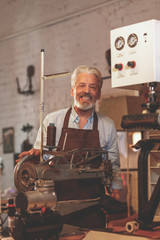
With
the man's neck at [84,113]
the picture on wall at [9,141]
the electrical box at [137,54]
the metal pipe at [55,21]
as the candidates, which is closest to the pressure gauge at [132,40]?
the electrical box at [137,54]

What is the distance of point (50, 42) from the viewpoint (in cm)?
650

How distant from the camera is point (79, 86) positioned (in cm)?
285

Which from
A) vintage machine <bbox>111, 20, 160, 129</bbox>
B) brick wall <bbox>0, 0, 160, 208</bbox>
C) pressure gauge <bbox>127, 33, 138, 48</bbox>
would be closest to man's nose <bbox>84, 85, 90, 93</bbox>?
vintage machine <bbox>111, 20, 160, 129</bbox>

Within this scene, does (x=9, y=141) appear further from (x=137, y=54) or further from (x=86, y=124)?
(x=137, y=54)

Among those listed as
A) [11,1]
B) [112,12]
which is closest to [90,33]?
[112,12]

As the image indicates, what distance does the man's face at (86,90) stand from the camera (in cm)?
282

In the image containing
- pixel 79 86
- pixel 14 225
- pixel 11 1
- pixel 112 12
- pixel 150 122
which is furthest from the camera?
pixel 11 1

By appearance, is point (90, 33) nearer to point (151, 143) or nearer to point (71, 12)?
point (71, 12)

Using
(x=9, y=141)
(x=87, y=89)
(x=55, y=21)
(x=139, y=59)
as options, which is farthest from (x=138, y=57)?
(x=9, y=141)

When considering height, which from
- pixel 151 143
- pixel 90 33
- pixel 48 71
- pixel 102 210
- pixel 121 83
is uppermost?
pixel 90 33

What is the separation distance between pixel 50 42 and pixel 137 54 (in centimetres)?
428

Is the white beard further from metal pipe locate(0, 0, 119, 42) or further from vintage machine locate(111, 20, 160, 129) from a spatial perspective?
metal pipe locate(0, 0, 119, 42)

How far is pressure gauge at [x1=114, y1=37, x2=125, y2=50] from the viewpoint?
2.43 metres

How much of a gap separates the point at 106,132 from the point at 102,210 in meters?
0.61
